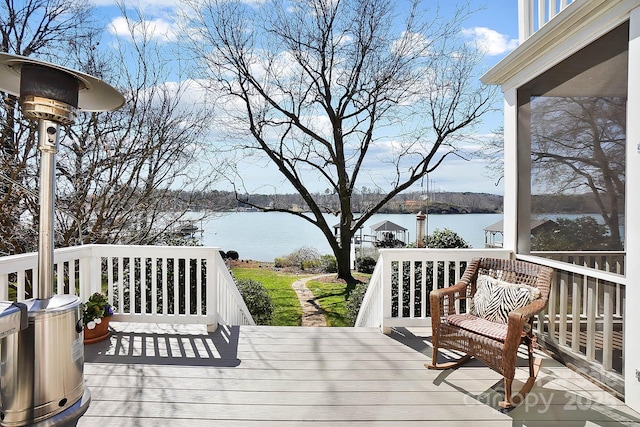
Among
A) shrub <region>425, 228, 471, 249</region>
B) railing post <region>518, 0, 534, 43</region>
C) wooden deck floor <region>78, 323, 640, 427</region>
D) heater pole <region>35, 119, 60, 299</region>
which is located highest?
railing post <region>518, 0, 534, 43</region>

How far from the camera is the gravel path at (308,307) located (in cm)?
764

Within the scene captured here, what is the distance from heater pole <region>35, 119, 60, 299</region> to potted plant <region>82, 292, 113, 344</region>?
1.36 meters

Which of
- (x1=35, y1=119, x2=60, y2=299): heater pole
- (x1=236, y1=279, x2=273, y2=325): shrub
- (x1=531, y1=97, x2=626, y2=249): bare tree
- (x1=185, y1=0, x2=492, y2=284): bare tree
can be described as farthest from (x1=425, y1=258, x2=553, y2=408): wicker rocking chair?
(x1=185, y1=0, x2=492, y2=284): bare tree

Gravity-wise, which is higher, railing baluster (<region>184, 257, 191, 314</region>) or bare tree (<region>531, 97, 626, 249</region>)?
bare tree (<region>531, 97, 626, 249</region>)

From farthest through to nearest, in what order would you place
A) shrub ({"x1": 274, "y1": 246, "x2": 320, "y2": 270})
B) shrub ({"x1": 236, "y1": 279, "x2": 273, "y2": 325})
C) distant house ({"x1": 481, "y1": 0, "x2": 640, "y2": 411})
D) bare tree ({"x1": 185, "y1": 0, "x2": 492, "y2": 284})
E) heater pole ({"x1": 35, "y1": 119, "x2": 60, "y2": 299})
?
1. shrub ({"x1": 274, "y1": 246, "x2": 320, "y2": 270})
2. bare tree ({"x1": 185, "y1": 0, "x2": 492, "y2": 284})
3. shrub ({"x1": 236, "y1": 279, "x2": 273, "y2": 325})
4. distant house ({"x1": 481, "y1": 0, "x2": 640, "y2": 411})
5. heater pole ({"x1": 35, "y1": 119, "x2": 60, "y2": 299})

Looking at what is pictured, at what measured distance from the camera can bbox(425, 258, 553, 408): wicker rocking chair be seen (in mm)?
2420

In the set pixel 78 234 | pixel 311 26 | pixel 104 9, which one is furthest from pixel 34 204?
pixel 311 26

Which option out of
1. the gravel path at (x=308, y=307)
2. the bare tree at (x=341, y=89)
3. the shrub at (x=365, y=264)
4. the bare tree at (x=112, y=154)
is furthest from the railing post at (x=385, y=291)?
the shrub at (x=365, y=264)

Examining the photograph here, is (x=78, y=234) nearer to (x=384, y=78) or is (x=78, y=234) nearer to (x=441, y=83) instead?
(x=384, y=78)

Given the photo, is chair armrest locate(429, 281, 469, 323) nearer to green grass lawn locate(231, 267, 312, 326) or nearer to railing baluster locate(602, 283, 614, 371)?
A: railing baluster locate(602, 283, 614, 371)

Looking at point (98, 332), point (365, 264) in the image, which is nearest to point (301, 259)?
point (365, 264)

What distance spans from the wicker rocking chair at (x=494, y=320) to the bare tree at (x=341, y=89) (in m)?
6.48

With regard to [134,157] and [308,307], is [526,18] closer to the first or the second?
[134,157]

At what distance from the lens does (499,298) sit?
2.89m
